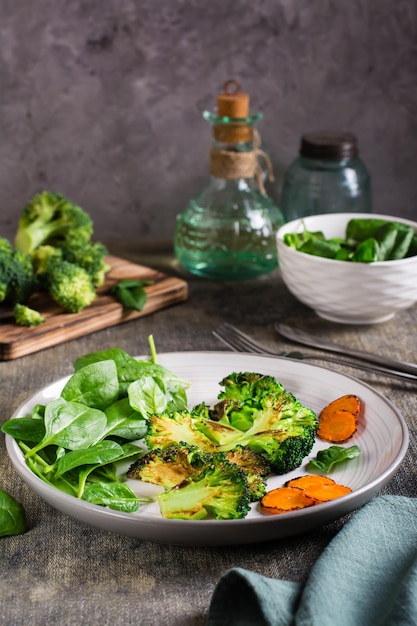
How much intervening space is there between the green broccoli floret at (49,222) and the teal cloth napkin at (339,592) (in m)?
1.16

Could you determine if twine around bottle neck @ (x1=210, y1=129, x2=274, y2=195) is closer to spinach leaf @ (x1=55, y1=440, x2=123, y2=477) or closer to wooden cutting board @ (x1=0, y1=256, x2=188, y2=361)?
wooden cutting board @ (x1=0, y1=256, x2=188, y2=361)

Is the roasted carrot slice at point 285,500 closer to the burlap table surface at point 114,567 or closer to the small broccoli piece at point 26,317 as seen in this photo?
the burlap table surface at point 114,567

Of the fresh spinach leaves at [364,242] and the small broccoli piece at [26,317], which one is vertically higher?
the fresh spinach leaves at [364,242]

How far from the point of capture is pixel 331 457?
3.60ft

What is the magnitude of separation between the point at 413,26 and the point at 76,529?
175 cm

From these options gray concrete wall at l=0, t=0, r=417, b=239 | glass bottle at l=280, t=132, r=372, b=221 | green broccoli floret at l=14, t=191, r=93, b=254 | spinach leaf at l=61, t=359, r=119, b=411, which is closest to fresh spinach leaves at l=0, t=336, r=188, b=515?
spinach leaf at l=61, t=359, r=119, b=411

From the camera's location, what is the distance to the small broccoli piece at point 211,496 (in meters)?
0.94

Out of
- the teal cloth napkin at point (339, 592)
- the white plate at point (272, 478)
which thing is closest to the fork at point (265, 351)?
the white plate at point (272, 478)

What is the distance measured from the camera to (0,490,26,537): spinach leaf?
100cm

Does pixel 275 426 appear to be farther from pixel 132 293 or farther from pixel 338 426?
pixel 132 293

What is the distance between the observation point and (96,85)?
7.34ft

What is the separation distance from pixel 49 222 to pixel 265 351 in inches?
26.7

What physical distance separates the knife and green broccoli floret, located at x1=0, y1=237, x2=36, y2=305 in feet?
1.71

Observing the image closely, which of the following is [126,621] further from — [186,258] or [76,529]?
[186,258]
